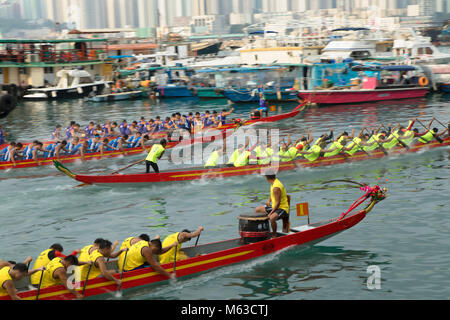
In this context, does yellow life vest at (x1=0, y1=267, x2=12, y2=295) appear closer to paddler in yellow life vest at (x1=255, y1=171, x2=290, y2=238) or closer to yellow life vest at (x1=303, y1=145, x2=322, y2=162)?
paddler in yellow life vest at (x1=255, y1=171, x2=290, y2=238)

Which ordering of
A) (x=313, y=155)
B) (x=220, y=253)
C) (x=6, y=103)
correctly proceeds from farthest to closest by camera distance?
(x=313, y=155), (x=220, y=253), (x=6, y=103)

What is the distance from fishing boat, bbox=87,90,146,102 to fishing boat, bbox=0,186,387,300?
45620 mm

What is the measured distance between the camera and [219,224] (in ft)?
60.4

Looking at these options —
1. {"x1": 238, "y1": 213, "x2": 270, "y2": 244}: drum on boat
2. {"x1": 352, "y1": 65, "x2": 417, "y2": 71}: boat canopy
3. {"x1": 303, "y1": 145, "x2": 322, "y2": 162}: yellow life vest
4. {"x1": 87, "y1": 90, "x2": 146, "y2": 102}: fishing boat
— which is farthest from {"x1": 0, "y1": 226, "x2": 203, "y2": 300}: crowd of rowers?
{"x1": 87, "y1": 90, "x2": 146, "y2": 102}: fishing boat


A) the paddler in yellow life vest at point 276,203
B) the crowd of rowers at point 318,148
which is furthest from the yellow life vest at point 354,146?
the paddler in yellow life vest at point 276,203

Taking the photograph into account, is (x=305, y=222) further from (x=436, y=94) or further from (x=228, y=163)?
(x=436, y=94)

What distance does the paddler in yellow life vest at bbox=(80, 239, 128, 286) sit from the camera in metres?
12.4

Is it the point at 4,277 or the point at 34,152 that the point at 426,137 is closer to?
the point at 34,152

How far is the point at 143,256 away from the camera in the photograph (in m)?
12.9

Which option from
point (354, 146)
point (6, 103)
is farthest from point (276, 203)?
point (354, 146)

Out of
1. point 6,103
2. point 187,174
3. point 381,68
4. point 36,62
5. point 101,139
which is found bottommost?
point 187,174

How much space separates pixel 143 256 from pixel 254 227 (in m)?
3.03

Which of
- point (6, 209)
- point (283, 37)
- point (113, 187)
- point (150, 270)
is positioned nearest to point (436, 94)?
point (283, 37)
